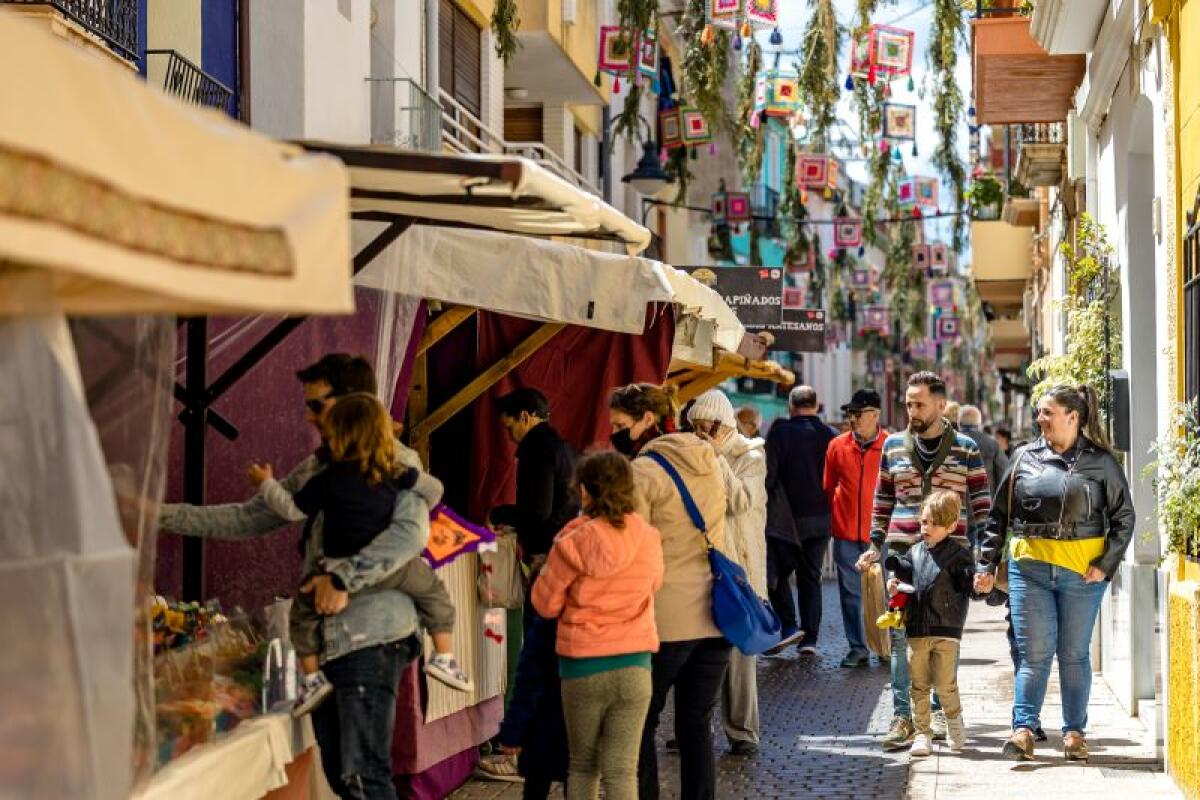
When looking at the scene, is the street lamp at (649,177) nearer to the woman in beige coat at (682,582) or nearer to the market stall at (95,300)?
the woman in beige coat at (682,582)

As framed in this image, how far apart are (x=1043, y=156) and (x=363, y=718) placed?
14.5 m

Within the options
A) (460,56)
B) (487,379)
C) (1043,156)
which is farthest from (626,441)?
(460,56)

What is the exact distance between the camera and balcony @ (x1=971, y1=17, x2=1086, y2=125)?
52.4 feet

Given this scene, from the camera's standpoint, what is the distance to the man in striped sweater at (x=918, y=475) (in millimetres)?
11117

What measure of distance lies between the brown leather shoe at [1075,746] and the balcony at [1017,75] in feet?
22.8

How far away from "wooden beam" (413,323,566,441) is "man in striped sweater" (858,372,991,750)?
2.02 m

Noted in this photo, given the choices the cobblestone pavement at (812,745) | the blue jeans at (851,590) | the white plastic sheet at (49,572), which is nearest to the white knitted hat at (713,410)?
the cobblestone pavement at (812,745)

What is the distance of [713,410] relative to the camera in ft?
36.0

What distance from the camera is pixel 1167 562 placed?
32.6 ft

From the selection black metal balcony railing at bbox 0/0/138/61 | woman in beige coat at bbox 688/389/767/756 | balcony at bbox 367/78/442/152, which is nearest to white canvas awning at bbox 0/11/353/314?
woman in beige coat at bbox 688/389/767/756

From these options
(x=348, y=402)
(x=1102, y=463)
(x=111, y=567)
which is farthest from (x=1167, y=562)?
(x=111, y=567)

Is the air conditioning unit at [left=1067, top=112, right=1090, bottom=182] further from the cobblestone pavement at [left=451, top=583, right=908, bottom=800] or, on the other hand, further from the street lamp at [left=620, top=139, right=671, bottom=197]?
the street lamp at [left=620, top=139, right=671, bottom=197]

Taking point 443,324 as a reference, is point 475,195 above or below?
above

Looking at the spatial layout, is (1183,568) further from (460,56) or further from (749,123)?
(460,56)
